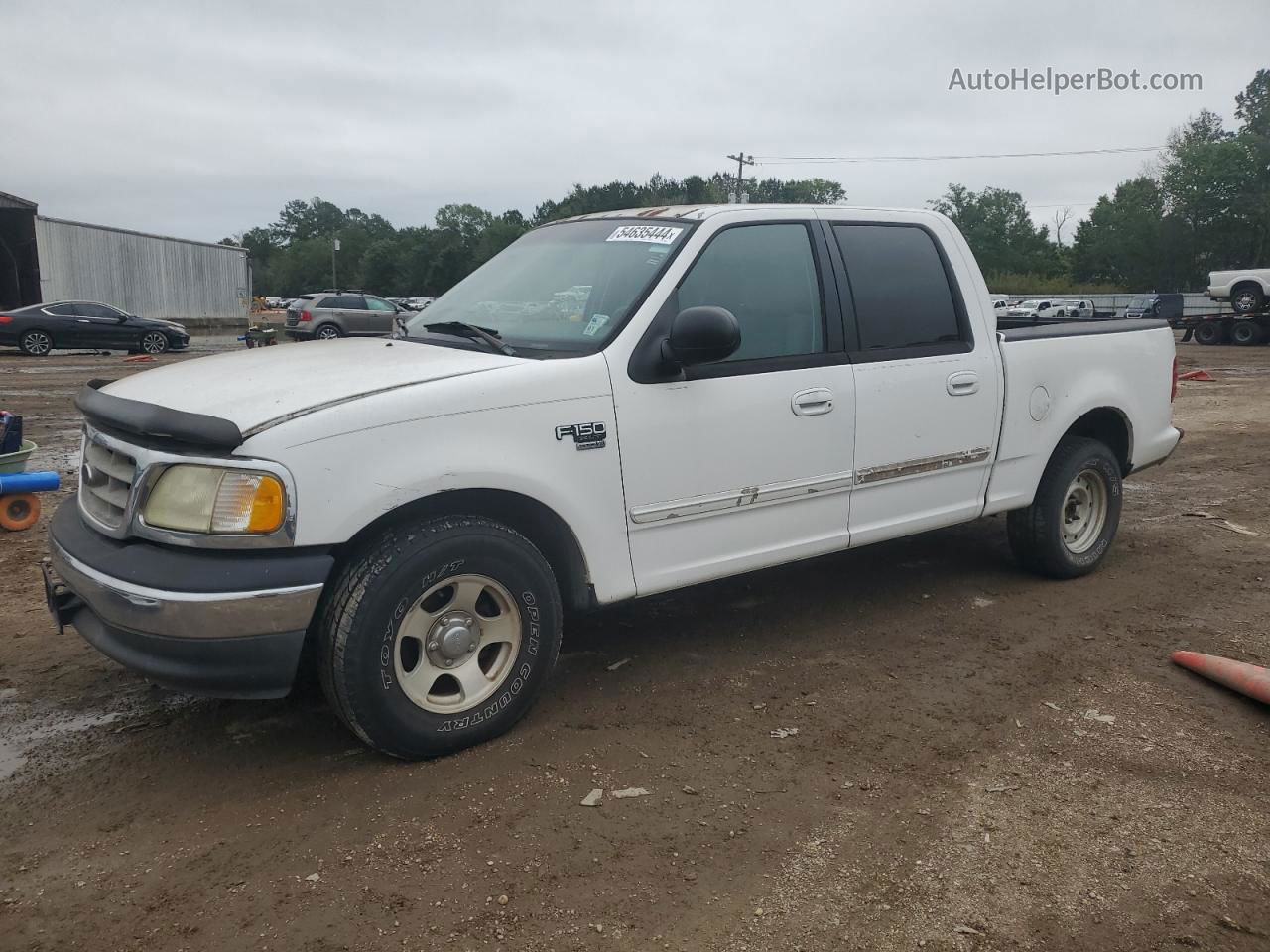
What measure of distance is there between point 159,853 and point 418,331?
7.56ft

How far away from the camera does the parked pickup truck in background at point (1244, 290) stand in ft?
93.1

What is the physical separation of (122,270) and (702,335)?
37537 mm

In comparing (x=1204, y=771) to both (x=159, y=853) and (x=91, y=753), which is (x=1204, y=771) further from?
(x=91, y=753)

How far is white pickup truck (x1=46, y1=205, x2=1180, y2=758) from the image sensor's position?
3.03 metres

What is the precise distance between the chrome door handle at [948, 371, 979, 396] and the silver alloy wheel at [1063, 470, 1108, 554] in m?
1.22

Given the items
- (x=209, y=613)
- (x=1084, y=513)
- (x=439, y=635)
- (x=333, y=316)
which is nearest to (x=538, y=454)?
(x=439, y=635)

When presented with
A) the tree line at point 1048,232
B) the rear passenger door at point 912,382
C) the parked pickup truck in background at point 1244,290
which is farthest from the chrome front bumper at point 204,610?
the tree line at point 1048,232

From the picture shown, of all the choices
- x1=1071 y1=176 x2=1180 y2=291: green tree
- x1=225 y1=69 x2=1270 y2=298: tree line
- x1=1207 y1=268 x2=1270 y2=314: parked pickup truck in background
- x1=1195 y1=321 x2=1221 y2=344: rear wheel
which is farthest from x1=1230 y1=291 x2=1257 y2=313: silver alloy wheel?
x1=1071 y1=176 x2=1180 y2=291: green tree

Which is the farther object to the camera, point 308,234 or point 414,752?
point 308,234

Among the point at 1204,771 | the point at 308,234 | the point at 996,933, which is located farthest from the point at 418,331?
the point at 308,234

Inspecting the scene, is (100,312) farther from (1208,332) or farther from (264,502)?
(1208,332)

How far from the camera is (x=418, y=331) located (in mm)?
4359

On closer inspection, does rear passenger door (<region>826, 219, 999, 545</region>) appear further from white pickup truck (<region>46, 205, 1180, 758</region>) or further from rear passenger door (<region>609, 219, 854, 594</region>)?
rear passenger door (<region>609, 219, 854, 594</region>)

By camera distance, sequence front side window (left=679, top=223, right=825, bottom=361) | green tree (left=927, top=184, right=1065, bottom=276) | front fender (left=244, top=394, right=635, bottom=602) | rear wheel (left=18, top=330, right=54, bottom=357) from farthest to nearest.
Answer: green tree (left=927, top=184, right=1065, bottom=276), rear wheel (left=18, top=330, right=54, bottom=357), front side window (left=679, top=223, right=825, bottom=361), front fender (left=244, top=394, right=635, bottom=602)
